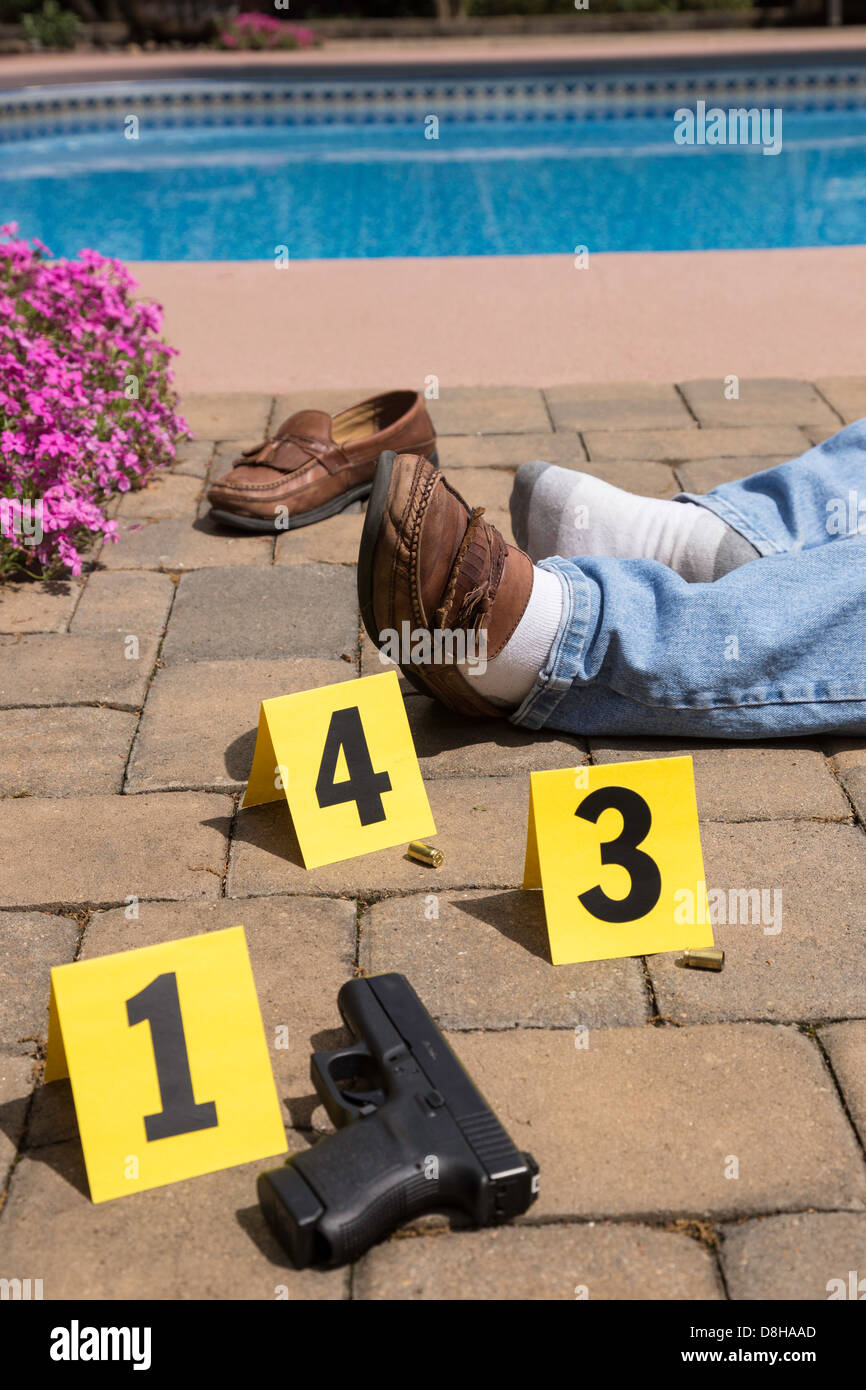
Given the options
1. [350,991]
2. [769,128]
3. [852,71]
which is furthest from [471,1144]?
[852,71]

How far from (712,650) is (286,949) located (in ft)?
2.62

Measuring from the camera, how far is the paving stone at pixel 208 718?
1986mm

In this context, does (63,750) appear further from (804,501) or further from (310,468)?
(804,501)

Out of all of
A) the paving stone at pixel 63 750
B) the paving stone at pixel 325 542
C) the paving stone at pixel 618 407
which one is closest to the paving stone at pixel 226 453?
the paving stone at pixel 325 542

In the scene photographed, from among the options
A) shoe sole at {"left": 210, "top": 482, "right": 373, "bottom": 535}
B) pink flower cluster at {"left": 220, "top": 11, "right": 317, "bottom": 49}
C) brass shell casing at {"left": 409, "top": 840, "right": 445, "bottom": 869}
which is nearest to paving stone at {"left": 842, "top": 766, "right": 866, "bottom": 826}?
brass shell casing at {"left": 409, "top": 840, "right": 445, "bottom": 869}

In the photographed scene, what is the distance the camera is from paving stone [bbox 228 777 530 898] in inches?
68.2

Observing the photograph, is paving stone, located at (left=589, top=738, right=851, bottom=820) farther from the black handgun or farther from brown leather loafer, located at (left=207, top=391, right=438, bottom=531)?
brown leather loafer, located at (left=207, top=391, right=438, bottom=531)

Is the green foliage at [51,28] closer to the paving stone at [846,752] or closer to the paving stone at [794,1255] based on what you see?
the paving stone at [846,752]

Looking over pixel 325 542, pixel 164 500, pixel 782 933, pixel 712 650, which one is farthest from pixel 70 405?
pixel 782 933

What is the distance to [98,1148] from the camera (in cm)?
125

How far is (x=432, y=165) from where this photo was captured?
8516 millimetres

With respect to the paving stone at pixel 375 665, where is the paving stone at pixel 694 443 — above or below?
above

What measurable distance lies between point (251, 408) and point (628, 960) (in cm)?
240
